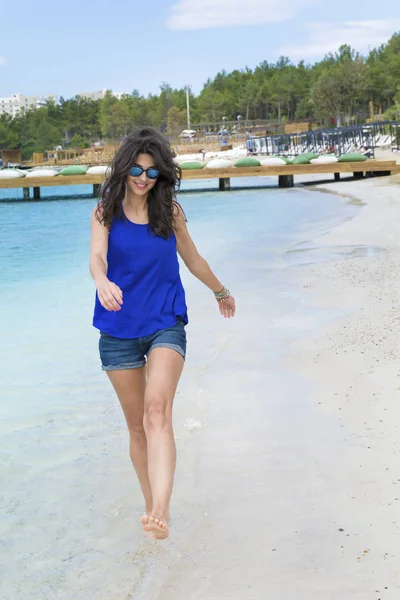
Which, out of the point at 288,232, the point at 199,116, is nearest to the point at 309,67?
the point at 199,116

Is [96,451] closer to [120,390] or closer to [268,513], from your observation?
[268,513]

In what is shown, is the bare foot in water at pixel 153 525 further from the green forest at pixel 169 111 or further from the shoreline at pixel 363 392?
the green forest at pixel 169 111

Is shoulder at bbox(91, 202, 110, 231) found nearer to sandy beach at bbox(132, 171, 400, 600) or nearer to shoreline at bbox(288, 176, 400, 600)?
sandy beach at bbox(132, 171, 400, 600)

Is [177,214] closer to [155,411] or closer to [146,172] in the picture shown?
[146,172]

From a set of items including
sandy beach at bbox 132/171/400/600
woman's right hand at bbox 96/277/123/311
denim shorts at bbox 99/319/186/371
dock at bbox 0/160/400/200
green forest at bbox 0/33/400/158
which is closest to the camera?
woman's right hand at bbox 96/277/123/311

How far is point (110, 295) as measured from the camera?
319cm

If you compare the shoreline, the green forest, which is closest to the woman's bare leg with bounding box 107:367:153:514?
the shoreline

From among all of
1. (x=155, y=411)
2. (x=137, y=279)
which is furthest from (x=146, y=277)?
(x=155, y=411)

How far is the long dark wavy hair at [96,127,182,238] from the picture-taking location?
133 inches

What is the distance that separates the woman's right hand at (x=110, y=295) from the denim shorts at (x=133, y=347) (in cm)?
26

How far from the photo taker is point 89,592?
3.79 m

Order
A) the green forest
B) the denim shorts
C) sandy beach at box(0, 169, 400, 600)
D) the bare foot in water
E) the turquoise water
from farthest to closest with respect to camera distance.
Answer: the green forest, the turquoise water, sandy beach at box(0, 169, 400, 600), the denim shorts, the bare foot in water

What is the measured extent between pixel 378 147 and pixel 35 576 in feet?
198

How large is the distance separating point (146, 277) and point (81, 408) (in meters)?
3.73
